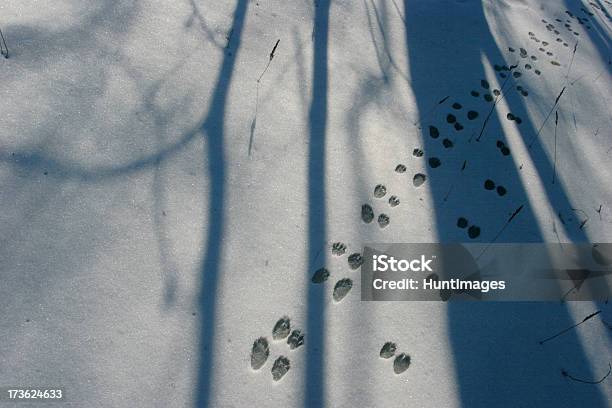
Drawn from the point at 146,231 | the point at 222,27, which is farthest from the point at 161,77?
the point at 146,231

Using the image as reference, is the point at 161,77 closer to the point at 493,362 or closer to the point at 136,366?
the point at 136,366

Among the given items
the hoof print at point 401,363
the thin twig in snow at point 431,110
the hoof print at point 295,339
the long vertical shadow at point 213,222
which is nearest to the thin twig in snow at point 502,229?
the hoof print at point 401,363

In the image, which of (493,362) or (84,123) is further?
(84,123)

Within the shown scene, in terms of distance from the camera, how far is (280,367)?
1711 mm

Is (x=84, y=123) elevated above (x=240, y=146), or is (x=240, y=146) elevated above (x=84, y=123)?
(x=240, y=146)

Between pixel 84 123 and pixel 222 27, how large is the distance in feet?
4.10

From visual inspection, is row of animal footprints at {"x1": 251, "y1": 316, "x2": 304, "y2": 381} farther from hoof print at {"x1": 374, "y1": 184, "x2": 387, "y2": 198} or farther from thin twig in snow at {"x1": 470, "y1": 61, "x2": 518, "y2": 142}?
thin twig in snow at {"x1": 470, "y1": 61, "x2": 518, "y2": 142}

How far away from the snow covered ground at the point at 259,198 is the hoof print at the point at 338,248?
0.08ft

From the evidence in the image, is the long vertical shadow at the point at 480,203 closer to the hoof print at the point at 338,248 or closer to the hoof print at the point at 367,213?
the hoof print at the point at 367,213

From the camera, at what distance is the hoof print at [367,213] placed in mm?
2177

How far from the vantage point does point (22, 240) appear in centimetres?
179

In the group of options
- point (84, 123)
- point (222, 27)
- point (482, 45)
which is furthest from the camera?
point (482, 45)

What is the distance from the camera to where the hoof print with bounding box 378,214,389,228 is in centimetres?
218

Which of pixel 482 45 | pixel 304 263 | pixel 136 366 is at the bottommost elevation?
pixel 136 366
